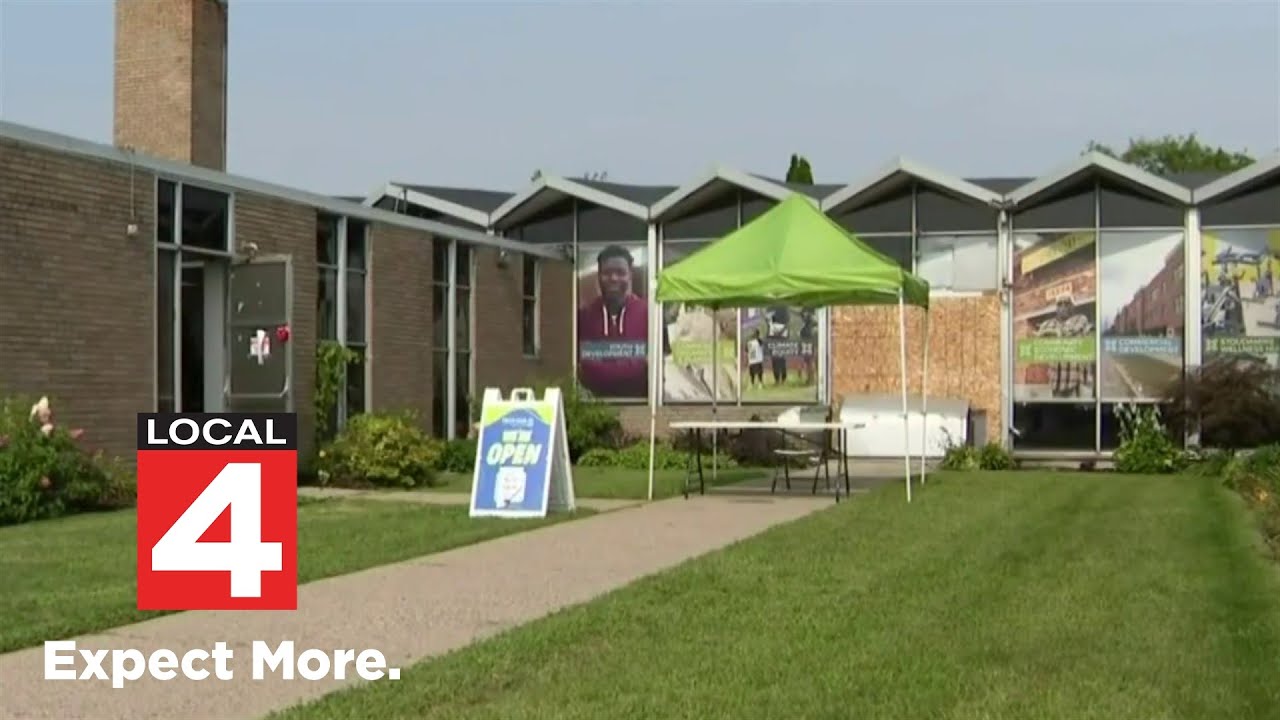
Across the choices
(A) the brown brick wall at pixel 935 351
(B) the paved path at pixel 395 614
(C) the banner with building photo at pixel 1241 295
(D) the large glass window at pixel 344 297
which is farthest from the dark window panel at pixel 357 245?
(C) the banner with building photo at pixel 1241 295

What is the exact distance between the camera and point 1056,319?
78.4 ft

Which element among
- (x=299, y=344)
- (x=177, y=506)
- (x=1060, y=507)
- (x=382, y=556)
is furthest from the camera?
(x=299, y=344)

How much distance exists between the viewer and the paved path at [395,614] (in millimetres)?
6004

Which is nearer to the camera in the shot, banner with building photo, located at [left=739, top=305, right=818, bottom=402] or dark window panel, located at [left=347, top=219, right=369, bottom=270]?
dark window panel, located at [left=347, top=219, right=369, bottom=270]

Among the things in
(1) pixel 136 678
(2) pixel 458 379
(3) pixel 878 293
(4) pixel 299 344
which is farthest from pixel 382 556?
(2) pixel 458 379

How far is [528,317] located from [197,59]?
6.83 m

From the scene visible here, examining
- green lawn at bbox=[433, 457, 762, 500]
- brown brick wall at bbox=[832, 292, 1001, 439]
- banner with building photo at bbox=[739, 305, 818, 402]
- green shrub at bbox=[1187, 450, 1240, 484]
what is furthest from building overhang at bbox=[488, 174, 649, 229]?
green shrub at bbox=[1187, 450, 1240, 484]

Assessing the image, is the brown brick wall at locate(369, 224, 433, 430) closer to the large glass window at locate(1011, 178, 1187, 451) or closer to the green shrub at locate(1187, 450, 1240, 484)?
the large glass window at locate(1011, 178, 1187, 451)

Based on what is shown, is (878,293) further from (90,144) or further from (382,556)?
(90,144)

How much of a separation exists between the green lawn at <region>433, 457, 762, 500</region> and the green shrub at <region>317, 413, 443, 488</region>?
1.29 feet

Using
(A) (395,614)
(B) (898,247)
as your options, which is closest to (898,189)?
(B) (898,247)

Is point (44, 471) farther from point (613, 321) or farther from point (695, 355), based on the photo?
point (613, 321)

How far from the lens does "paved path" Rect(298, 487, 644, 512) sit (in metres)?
15.0

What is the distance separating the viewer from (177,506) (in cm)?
763
